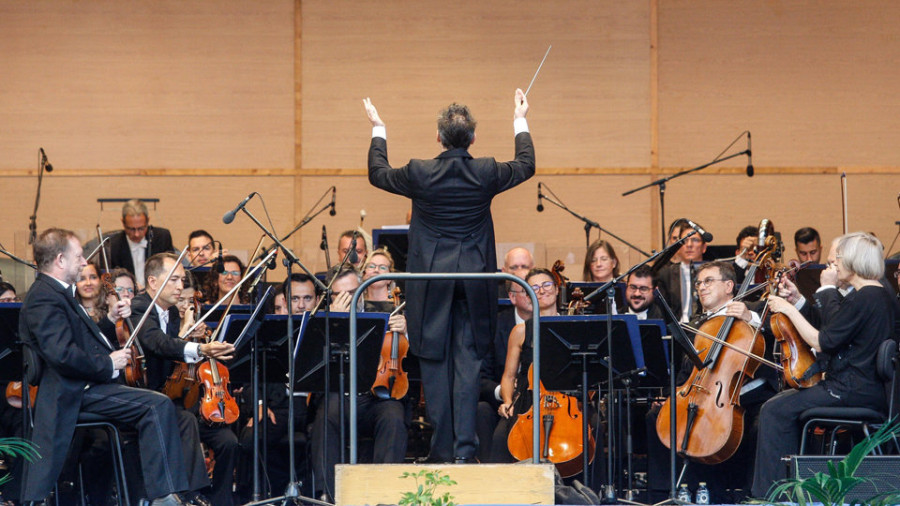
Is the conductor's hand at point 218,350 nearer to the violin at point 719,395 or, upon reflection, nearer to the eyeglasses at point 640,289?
the violin at point 719,395

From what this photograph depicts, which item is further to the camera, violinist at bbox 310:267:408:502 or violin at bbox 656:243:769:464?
violinist at bbox 310:267:408:502

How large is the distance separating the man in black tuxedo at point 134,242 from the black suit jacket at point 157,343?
2121 mm

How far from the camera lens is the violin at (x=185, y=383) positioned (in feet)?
18.9

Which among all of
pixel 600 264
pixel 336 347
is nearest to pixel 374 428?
pixel 336 347

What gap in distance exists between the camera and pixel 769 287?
18.7 ft

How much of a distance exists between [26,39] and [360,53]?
276cm

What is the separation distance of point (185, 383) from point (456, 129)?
2030 millimetres

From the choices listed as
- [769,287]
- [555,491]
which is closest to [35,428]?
[555,491]

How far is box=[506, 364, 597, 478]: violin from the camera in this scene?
556 cm

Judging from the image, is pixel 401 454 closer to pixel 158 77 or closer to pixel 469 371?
pixel 469 371

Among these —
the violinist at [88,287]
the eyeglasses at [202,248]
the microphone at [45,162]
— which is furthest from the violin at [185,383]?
the microphone at [45,162]

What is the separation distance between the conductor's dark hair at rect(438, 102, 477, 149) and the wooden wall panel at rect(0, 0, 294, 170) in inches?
191

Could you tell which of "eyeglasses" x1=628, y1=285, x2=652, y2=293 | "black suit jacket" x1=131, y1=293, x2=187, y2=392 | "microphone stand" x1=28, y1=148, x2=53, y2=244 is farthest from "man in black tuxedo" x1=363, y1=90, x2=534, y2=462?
"microphone stand" x1=28, y1=148, x2=53, y2=244

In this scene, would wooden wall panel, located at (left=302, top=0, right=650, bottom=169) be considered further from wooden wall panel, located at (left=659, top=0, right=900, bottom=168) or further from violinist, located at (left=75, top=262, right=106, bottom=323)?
violinist, located at (left=75, top=262, right=106, bottom=323)
